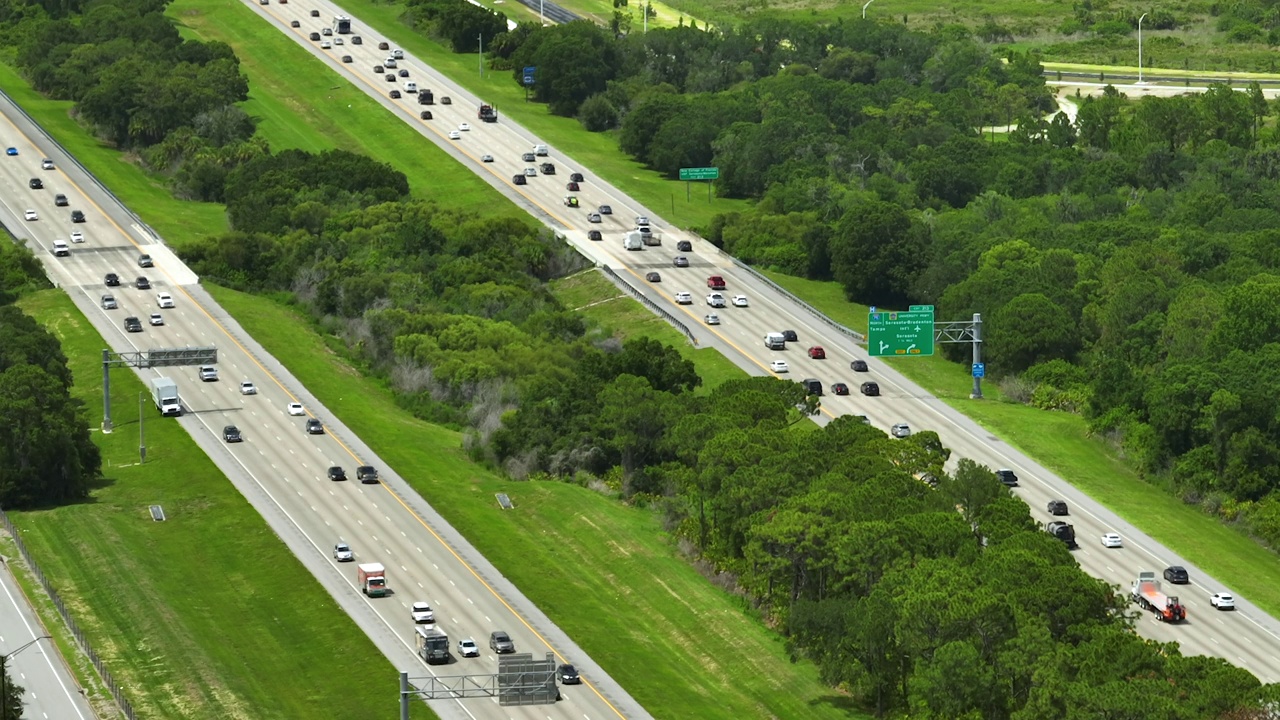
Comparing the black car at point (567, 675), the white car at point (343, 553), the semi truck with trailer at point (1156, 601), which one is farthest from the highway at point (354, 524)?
the semi truck with trailer at point (1156, 601)

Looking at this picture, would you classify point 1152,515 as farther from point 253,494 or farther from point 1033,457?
point 253,494

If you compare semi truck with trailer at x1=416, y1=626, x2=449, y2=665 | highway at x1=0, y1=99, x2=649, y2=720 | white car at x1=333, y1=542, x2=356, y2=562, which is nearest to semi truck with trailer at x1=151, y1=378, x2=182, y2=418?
highway at x1=0, y1=99, x2=649, y2=720

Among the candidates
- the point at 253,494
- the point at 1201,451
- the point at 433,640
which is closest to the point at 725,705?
the point at 433,640

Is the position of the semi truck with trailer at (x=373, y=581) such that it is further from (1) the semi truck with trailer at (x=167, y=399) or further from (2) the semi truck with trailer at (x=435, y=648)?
(1) the semi truck with trailer at (x=167, y=399)

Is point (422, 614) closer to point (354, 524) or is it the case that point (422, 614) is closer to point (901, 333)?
point (354, 524)

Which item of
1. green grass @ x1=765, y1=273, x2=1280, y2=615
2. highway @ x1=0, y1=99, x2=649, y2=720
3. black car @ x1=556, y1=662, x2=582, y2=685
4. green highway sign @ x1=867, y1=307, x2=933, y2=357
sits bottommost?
green grass @ x1=765, y1=273, x2=1280, y2=615

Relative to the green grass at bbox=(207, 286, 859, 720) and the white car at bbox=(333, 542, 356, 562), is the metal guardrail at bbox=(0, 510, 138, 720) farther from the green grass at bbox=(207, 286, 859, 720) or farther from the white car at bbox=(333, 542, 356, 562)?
the green grass at bbox=(207, 286, 859, 720)
